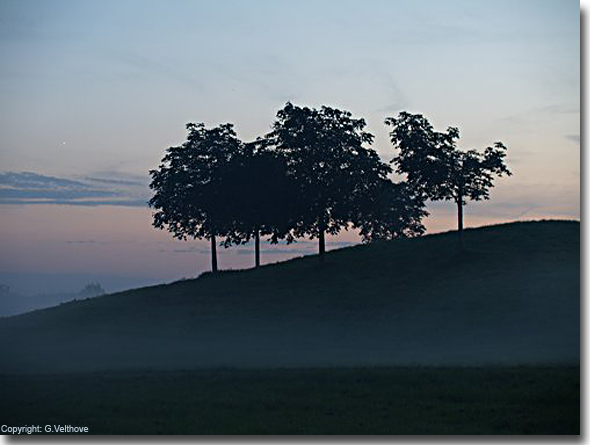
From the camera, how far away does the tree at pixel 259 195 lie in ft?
293

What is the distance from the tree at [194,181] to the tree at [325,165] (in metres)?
10.2

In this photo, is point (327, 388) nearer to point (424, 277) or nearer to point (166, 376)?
point (166, 376)

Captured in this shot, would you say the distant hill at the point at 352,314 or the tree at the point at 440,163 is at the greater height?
the tree at the point at 440,163

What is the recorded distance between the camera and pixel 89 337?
68.7 m

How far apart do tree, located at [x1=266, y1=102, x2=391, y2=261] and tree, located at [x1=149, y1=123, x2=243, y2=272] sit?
1017 centimetres

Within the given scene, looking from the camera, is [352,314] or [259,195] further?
[259,195]

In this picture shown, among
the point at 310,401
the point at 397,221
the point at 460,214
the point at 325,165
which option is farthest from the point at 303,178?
the point at 310,401

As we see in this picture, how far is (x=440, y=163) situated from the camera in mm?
84000

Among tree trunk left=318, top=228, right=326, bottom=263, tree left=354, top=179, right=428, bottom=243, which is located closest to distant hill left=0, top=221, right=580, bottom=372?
tree trunk left=318, top=228, right=326, bottom=263

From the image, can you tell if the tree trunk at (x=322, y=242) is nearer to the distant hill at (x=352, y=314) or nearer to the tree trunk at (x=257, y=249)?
the distant hill at (x=352, y=314)

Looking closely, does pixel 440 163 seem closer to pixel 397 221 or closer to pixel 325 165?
pixel 325 165

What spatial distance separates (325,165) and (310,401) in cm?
5525

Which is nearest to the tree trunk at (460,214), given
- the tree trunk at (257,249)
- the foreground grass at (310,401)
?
the tree trunk at (257,249)

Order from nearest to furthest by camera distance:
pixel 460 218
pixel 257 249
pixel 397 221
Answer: pixel 460 218 → pixel 257 249 → pixel 397 221
